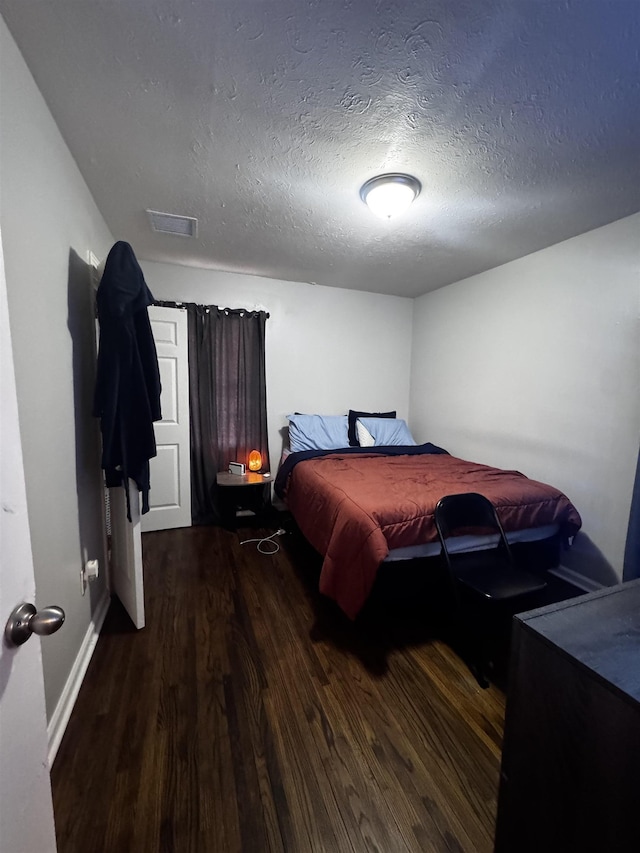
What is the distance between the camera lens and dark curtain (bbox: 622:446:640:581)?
71.6 inches

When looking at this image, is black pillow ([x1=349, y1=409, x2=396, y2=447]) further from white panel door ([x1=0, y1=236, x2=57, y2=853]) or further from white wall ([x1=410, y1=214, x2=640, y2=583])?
white panel door ([x1=0, y1=236, x2=57, y2=853])

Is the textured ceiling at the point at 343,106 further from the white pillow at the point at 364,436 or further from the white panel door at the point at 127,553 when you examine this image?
the white pillow at the point at 364,436

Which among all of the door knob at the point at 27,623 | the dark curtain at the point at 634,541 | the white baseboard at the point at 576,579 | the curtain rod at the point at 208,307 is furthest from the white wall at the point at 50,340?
the white baseboard at the point at 576,579

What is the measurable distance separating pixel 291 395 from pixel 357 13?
2767 millimetres

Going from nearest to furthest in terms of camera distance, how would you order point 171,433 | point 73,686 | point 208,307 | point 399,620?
point 73,686 → point 399,620 → point 171,433 → point 208,307

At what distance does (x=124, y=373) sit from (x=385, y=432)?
2530mm

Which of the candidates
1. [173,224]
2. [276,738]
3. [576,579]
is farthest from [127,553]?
[576,579]

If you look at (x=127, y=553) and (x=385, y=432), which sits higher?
(x=385, y=432)

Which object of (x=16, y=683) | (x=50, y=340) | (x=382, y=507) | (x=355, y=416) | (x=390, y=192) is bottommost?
(x=382, y=507)

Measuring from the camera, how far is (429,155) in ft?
5.22

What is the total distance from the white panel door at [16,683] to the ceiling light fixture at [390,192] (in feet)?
5.79

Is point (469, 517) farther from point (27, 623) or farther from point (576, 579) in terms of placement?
point (27, 623)

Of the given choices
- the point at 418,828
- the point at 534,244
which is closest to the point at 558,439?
the point at 534,244

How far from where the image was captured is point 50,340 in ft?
4.20
